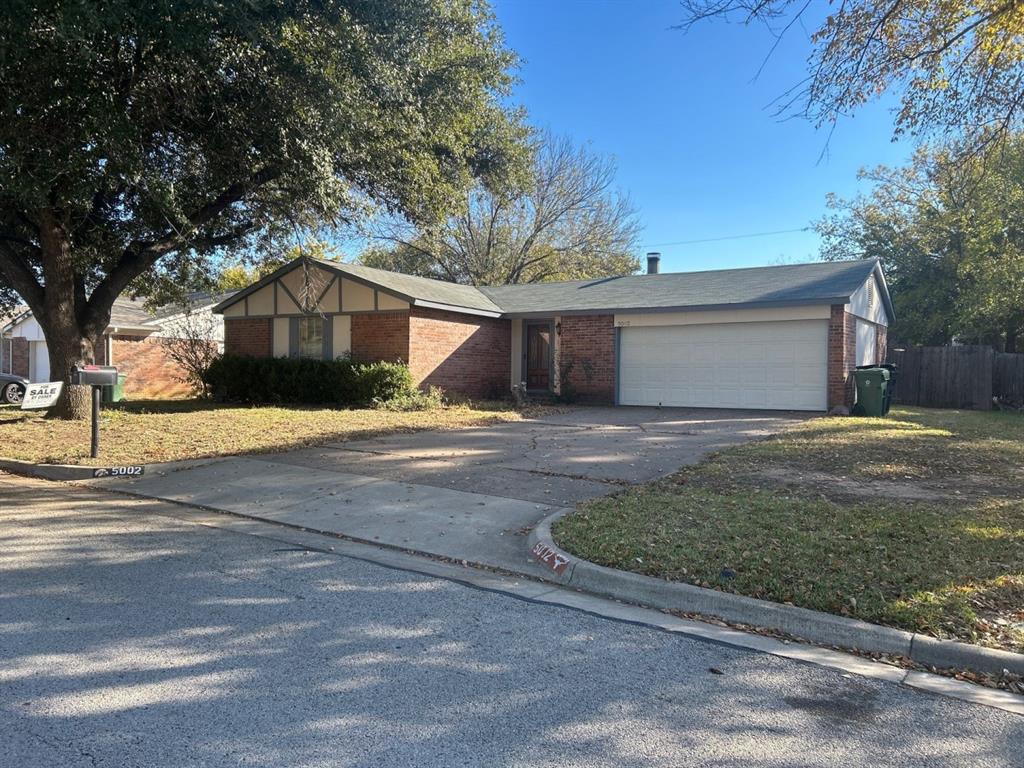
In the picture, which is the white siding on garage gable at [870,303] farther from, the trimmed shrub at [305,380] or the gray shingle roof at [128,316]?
the gray shingle roof at [128,316]

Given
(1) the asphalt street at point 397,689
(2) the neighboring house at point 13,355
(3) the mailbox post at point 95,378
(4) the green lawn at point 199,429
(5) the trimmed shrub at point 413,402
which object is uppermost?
(2) the neighboring house at point 13,355

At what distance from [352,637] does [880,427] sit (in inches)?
494

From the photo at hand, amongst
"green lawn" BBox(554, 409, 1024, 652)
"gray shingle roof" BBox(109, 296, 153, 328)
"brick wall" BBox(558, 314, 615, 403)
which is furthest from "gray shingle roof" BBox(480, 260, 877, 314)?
"gray shingle roof" BBox(109, 296, 153, 328)

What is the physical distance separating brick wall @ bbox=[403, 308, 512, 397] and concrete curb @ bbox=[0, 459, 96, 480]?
30.1 feet

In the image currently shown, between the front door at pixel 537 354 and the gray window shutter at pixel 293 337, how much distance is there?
6765 millimetres

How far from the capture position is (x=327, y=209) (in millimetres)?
11023

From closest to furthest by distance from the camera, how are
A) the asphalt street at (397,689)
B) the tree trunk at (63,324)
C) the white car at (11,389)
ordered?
the asphalt street at (397,689) → the tree trunk at (63,324) → the white car at (11,389)

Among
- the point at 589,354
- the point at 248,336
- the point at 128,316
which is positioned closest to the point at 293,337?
the point at 248,336

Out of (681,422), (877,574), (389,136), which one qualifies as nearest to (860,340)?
(681,422)

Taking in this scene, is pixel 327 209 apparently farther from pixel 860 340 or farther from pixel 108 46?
pixel 860 340

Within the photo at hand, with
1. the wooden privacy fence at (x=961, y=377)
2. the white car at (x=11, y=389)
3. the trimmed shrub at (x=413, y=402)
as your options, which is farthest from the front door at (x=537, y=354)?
the white car at (x=11, y=389)

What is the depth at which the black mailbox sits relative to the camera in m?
9.25

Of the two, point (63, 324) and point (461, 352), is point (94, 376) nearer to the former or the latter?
point (63, 324)

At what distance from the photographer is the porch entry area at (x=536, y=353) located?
21.4m
